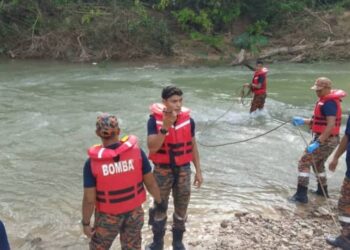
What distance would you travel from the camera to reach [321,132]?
22.1 feet

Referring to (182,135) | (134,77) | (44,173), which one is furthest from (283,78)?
(182,135)

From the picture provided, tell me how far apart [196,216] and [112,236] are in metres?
2.28

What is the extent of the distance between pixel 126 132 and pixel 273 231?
19.3ft

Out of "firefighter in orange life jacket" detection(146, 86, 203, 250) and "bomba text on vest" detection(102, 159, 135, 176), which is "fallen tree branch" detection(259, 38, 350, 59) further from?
"bomba text on vest" detection(102, 159, 135, 176)

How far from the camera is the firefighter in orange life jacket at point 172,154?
4648 mm

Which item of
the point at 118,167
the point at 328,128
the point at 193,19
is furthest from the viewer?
the point at 193,19

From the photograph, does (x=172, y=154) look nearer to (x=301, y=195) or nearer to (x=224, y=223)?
(x=224, y=223)

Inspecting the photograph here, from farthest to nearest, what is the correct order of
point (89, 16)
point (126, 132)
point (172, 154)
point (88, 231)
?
point (89, 16), point (126, 132), point (172, 154), point (88, 231)

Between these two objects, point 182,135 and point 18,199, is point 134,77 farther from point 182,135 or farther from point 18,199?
point 182,135

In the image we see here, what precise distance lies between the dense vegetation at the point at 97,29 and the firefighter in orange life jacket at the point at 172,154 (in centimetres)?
1884

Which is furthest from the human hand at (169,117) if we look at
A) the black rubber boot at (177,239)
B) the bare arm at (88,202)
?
the black rubber boot at (177,239)

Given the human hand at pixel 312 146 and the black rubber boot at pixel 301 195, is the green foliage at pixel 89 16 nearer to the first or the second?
→ the black rubber boot at pixel 301 195

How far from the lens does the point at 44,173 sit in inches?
329

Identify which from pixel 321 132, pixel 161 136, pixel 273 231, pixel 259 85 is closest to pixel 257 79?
pixel 259 85
